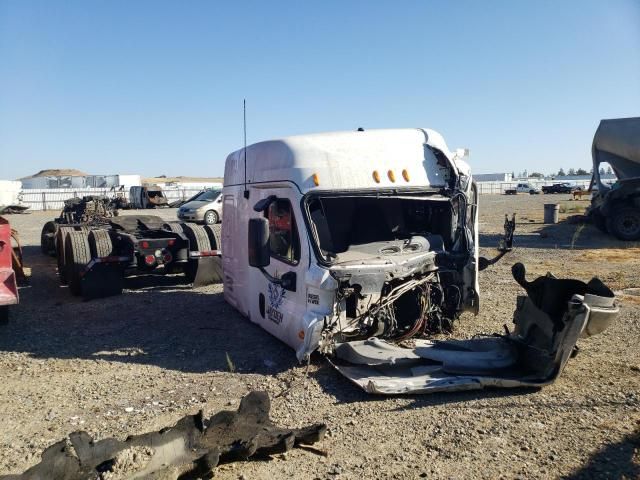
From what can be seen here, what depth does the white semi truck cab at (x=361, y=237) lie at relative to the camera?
18.3 ft

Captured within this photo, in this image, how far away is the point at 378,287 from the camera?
5586mm

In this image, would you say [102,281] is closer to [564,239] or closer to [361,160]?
[361,160]

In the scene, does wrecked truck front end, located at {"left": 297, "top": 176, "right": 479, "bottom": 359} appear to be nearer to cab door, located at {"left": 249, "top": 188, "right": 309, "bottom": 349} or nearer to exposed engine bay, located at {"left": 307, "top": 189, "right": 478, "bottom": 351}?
exposed engine bay, located at {"left": 307, "top": 189, "right": 478, "bottom": 351}

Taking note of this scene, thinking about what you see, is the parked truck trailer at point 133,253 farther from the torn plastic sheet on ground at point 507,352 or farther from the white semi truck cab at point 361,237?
the torn plastic sheet on ground at point 507,352

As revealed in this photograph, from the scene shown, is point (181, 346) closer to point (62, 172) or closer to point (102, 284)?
point (102, 284)

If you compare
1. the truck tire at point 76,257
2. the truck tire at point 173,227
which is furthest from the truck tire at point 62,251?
the truck tire at point 173,227

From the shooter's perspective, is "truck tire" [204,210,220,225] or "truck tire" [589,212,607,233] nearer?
"truck tire" [589,212,607,233]

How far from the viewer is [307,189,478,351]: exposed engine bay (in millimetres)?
5590

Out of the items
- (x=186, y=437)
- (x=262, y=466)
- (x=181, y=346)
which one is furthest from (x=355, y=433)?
(x=181, y=346)

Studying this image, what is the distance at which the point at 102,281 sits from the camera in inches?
392

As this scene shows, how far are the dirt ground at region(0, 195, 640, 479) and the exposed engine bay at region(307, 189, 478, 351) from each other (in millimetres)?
599

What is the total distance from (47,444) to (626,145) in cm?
1780

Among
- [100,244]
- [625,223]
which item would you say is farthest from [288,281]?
[625,223]

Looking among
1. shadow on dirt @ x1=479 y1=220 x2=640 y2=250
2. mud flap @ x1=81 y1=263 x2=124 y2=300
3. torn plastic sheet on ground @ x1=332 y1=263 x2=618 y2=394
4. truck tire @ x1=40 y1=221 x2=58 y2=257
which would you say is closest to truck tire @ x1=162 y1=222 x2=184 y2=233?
mud flap @ x1=81 y1=263 x2=124 y2=300
